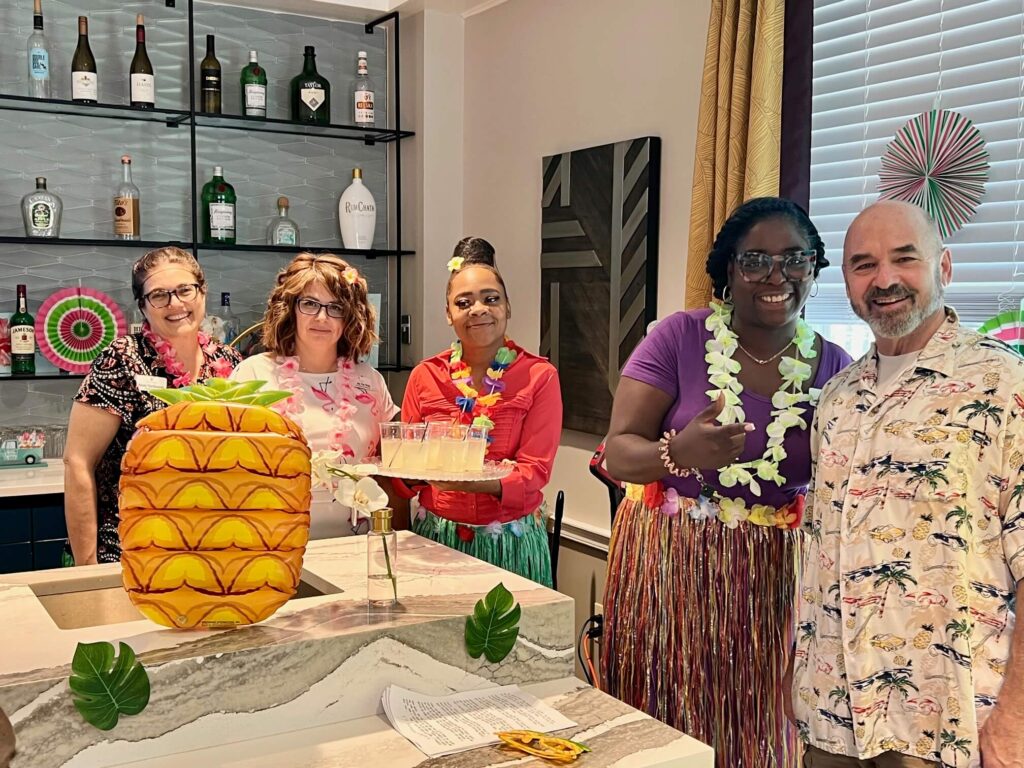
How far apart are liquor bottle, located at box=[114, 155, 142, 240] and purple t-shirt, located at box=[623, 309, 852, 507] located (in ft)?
7.82

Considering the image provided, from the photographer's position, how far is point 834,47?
9.04ft

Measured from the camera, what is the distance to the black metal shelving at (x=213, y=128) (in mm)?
3686

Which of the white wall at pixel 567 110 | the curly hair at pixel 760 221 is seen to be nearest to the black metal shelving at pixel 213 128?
the white wall at pixel 567 110

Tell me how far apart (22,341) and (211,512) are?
101 inches

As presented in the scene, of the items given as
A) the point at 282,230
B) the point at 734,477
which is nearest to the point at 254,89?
the point at 282,230

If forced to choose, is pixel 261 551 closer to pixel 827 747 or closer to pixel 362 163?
pixel 827 747

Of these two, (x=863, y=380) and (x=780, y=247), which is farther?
(x=780, y=247)

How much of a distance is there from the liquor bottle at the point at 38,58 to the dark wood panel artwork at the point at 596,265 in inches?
71.4

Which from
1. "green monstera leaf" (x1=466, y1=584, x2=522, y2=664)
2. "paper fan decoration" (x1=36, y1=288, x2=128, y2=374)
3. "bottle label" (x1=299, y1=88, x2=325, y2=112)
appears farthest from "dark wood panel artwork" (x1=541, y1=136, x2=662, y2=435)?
"green monstera leaf" (x1=466, y1=584, x2=522, y2=664)

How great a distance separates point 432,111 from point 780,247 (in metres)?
2.58

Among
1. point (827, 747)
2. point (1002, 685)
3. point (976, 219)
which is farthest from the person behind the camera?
point (976, 219)

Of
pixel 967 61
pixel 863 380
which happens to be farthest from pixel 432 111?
pixel 863 380

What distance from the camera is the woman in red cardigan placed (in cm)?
254

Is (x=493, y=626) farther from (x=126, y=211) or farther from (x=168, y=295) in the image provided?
(x=126, y=211)
